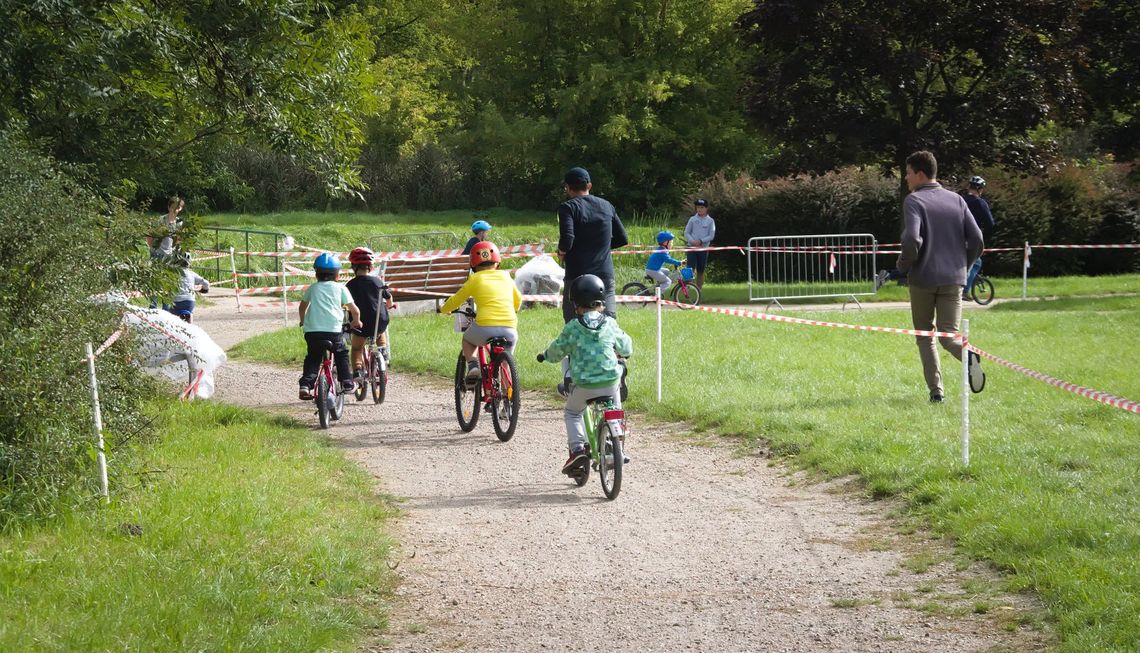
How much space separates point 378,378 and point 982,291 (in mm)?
13435

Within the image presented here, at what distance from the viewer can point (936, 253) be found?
11.2 m

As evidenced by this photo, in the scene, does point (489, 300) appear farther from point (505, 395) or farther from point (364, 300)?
point (364, 300)

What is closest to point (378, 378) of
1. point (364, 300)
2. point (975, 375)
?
point (364, 300)

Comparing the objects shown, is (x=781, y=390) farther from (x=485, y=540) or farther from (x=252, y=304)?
(x=252, y=304)

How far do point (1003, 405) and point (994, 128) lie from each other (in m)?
14.1

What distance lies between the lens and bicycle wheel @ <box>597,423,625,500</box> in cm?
A: 838

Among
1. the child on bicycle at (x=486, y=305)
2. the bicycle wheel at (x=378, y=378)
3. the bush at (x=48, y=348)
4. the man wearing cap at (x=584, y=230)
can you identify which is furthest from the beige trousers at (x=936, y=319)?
the bush at (x=48, y=348)

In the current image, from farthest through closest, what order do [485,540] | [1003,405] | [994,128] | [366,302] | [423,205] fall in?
1. [423,205]
2. [994,128]
3. [366,302]
4. [1003,405]
5. [485,540]

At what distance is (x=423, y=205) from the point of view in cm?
4256

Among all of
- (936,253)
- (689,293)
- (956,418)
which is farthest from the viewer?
(689,293)

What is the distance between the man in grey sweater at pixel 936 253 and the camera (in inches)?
440

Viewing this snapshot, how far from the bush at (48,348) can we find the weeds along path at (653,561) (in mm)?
1920

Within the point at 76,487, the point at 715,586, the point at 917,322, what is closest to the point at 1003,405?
the point at 917,322

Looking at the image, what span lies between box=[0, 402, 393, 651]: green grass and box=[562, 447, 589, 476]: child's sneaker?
48.7 inches
